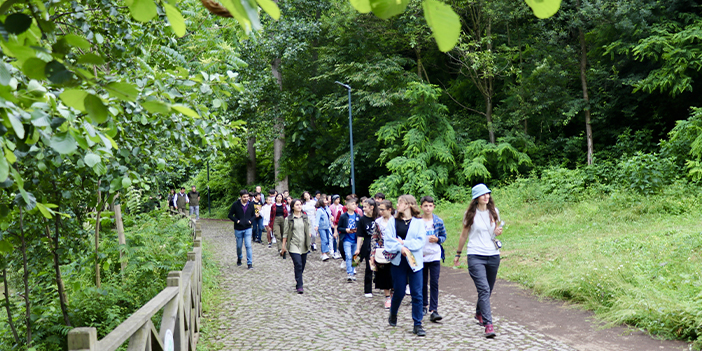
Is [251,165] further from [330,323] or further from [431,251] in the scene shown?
[431,251]

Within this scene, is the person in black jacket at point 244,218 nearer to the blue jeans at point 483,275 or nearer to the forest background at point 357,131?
the forest background at point 357,131

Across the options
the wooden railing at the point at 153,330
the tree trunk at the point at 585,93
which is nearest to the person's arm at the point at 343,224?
the wooden railing at the point at 153,330

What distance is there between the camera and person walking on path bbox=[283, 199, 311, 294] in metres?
10.5

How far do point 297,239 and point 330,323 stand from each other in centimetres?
278

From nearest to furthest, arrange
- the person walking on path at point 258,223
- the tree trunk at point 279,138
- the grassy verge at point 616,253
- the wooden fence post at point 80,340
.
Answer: the wooden fence post at point 80,340 → the grassy verge at point 616,253 → the person walking on path at point 258,223 → the tree trunk at point 279,138

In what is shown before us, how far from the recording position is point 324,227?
1441 centimetres

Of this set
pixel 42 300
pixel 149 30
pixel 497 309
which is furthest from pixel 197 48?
pixel 497 309

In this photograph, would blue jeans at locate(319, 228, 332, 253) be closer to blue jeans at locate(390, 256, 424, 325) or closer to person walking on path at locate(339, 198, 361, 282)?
person walking on path at locate(339, 198, 361, 282)

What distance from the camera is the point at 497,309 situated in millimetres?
8781

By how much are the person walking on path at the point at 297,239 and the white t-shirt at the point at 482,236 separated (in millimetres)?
4226

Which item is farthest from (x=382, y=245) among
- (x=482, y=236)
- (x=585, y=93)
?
(x=585, y=93)

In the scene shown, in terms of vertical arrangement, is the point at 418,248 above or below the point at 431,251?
above

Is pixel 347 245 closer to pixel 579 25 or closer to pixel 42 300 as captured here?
pixel 42 300

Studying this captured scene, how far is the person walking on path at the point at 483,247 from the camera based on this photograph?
278 inches
